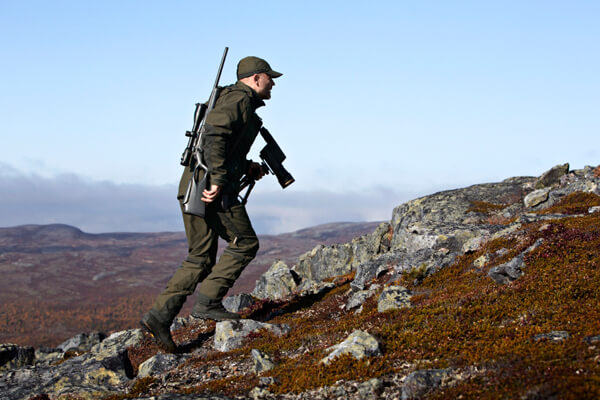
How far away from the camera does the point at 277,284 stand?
21.7m

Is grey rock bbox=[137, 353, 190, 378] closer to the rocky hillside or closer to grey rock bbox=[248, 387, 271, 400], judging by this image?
the rocky hillside

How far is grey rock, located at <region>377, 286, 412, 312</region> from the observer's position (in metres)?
10.6

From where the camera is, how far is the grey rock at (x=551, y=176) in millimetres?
26734

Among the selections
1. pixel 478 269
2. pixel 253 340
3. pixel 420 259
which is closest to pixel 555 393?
pixel 253 340

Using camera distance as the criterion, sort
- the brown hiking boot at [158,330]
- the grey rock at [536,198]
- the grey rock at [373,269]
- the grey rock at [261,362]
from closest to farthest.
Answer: the grey rock at [261,362] < the brown hiking boot at [158,330] < the grey rock at [373,269] < the grey rock at [536,198]

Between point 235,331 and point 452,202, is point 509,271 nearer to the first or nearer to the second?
point 235,331

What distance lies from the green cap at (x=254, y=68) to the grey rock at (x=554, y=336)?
6.86 metres

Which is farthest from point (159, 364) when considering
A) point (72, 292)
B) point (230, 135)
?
point (72, 292)

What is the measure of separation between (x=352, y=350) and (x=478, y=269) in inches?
255

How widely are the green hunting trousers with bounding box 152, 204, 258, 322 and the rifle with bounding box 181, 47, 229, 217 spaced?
0.29 m

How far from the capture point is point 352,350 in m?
7.33

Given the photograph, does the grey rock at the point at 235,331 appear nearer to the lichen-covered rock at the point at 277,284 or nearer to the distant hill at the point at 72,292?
the lichen-covered rock at the point at 277,284

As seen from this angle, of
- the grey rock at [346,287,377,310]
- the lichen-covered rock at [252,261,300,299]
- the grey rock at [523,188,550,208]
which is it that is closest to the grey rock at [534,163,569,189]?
the grey rock at [523,188,550,208]

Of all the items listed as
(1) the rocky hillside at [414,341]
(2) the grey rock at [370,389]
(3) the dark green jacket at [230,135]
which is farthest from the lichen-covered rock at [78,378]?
(2) the grey rock at [370,389]
